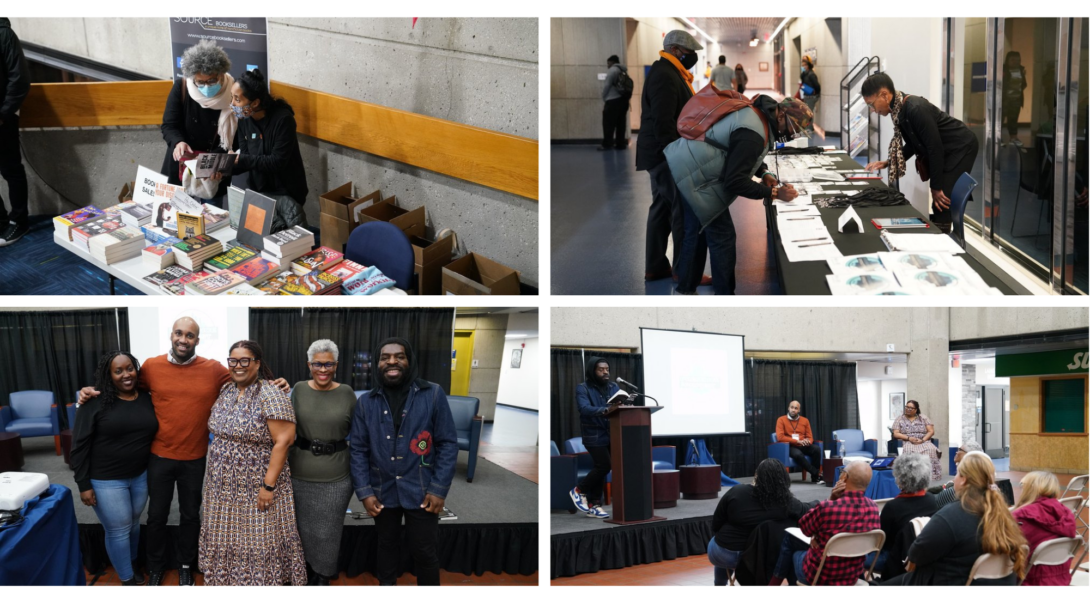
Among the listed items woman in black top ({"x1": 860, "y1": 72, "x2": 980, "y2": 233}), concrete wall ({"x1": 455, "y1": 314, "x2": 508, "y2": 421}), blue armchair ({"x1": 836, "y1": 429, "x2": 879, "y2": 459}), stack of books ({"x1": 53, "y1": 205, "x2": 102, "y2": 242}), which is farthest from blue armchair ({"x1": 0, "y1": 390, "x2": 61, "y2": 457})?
blue armchair ({"x1": 836, "y1": 429, "x2": 879, "y2": 459})

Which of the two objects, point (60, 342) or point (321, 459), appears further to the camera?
point (60, 342)

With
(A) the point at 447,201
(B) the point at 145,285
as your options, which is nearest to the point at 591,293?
(A) the point at 447,201

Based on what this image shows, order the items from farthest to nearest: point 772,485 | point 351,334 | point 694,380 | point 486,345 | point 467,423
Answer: point 486,345 < point 694,380 < point 467,423 < point 351,334 < point 772,485

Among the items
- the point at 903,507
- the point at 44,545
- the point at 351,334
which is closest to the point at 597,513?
the point at 903,507

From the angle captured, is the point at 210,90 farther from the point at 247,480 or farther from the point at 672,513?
the point at 672,513

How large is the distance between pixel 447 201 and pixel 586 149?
6861 mm

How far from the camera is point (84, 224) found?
325 centimetres

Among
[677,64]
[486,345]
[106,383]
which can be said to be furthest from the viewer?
[486,345]

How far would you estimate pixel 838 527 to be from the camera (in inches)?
105

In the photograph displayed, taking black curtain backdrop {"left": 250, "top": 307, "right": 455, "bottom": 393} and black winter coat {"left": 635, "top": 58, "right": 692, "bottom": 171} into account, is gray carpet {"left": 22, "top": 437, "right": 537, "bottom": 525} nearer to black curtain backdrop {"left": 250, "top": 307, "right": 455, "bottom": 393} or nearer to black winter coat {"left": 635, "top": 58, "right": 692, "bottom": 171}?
black curtain backdrop {"left": 250, "top": 307, "right": 455, "bottom": 393}

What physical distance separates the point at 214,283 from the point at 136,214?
0.97 m

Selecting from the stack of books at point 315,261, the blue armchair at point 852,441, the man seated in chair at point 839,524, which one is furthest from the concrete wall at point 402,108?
the blue armchair at point 852,441

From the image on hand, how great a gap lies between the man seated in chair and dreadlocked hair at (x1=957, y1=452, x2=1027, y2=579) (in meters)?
0.36
